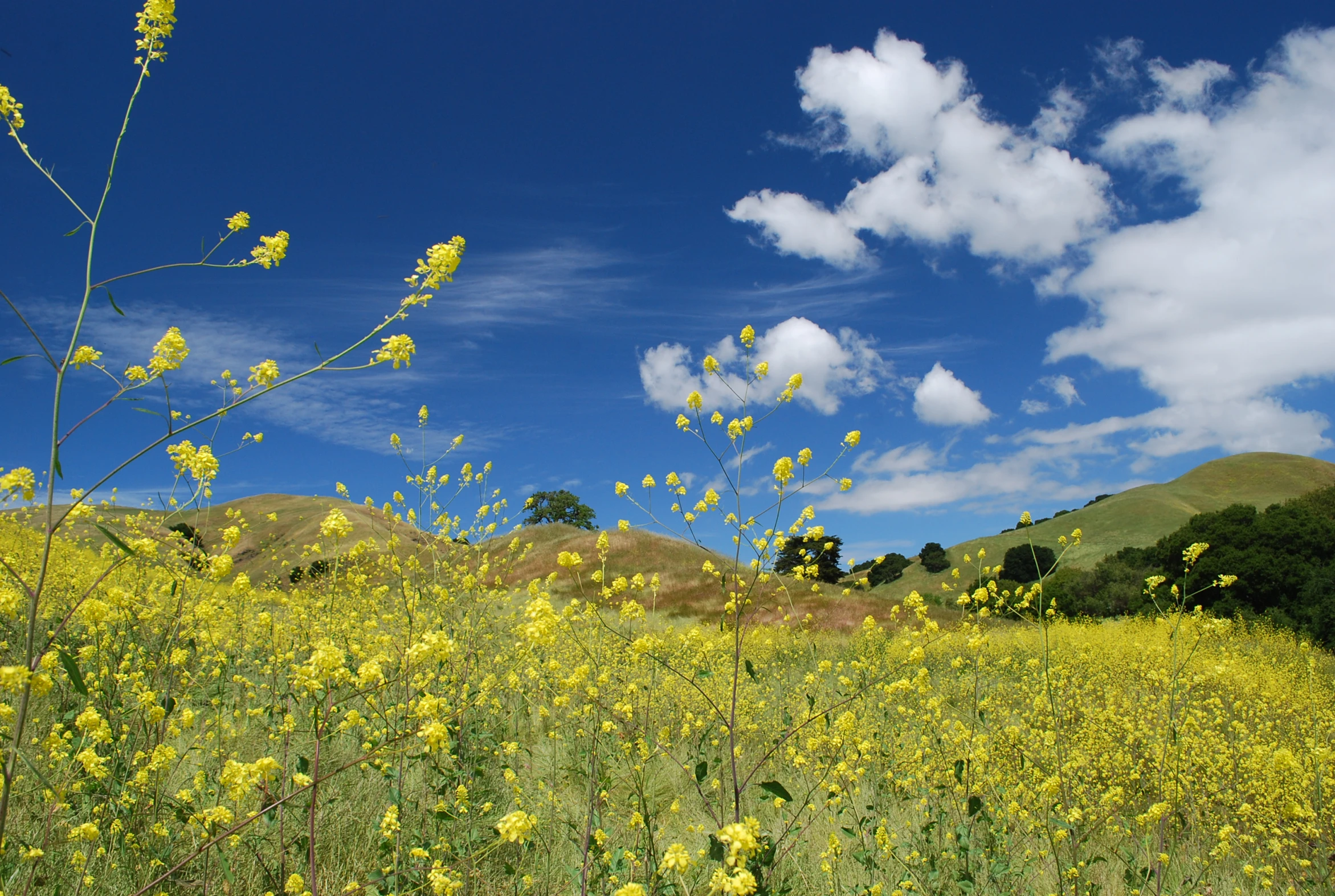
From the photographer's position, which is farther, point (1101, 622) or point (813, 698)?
point (1101, 622)

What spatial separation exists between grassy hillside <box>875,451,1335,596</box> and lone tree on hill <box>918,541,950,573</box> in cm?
Result: 71

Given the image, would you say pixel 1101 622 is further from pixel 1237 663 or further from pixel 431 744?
pixel 431 744

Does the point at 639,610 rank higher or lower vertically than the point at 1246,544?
higher

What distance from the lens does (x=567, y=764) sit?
4883 millimetres

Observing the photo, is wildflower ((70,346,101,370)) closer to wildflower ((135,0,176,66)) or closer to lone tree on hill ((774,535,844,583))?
wildflower ((135,0,176,66))

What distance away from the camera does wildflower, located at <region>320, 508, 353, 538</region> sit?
280 centimetres

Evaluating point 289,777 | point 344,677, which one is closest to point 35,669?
point 344,677

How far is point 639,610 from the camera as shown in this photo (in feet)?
12.4

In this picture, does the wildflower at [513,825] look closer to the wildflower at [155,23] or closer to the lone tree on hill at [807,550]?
the lone tree on hill at [807,550]

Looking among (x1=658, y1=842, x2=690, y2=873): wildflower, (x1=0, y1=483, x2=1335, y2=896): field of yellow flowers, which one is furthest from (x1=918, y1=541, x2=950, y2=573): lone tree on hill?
(x1=658, y1=842, x2=690, y2=873): wildflower

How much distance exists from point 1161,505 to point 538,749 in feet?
231

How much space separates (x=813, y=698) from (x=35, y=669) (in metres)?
3.13

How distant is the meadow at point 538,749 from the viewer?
99.0 inches

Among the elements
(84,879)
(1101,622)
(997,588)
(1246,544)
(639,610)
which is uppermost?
(639,610)
